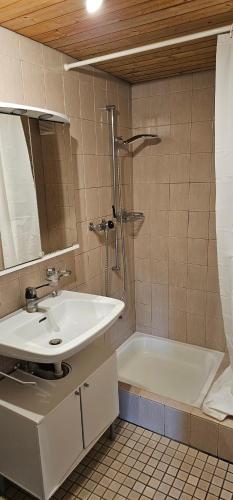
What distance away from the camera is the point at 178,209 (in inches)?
102

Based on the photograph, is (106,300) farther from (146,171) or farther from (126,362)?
(146,171)

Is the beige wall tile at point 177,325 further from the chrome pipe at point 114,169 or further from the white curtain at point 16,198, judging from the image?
the white curtain at point 16,198

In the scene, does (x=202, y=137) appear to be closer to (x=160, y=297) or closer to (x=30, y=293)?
(x=160, y=297)

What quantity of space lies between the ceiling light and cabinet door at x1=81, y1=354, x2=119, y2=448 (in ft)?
5.41

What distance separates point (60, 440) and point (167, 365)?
4.44 feet

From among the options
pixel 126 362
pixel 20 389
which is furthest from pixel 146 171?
pixel 20 389

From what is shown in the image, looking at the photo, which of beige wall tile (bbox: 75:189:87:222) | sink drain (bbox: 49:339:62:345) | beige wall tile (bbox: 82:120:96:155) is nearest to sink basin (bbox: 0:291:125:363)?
sink drain (bbox: 49:339:62:345)

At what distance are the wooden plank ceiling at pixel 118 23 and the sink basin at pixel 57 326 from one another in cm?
133

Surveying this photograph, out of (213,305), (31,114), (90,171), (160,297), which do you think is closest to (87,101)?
(90,171)

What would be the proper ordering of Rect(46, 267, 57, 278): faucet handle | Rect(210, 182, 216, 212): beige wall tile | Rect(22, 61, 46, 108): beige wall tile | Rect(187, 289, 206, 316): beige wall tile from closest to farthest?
1. Rect(22, 61, 46, 108): beige wall tile
2. Rect(46, 267, 57, 278): faucet handle
3. Rect(210, 182, 216, 212): beige wall tile
4. Rect(187, 289, 206, 316): beige wall tile

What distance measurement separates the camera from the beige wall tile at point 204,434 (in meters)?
1.87

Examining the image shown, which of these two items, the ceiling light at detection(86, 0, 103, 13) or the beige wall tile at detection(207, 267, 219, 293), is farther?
the beige wall tile at detection(207, 267, 219, 293)

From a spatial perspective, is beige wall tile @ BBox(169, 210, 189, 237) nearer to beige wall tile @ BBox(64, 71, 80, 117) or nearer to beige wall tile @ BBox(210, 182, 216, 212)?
beige wall tile @ BBox(210, 182, 216, 212)

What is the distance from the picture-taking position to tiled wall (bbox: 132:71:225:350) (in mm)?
2404
